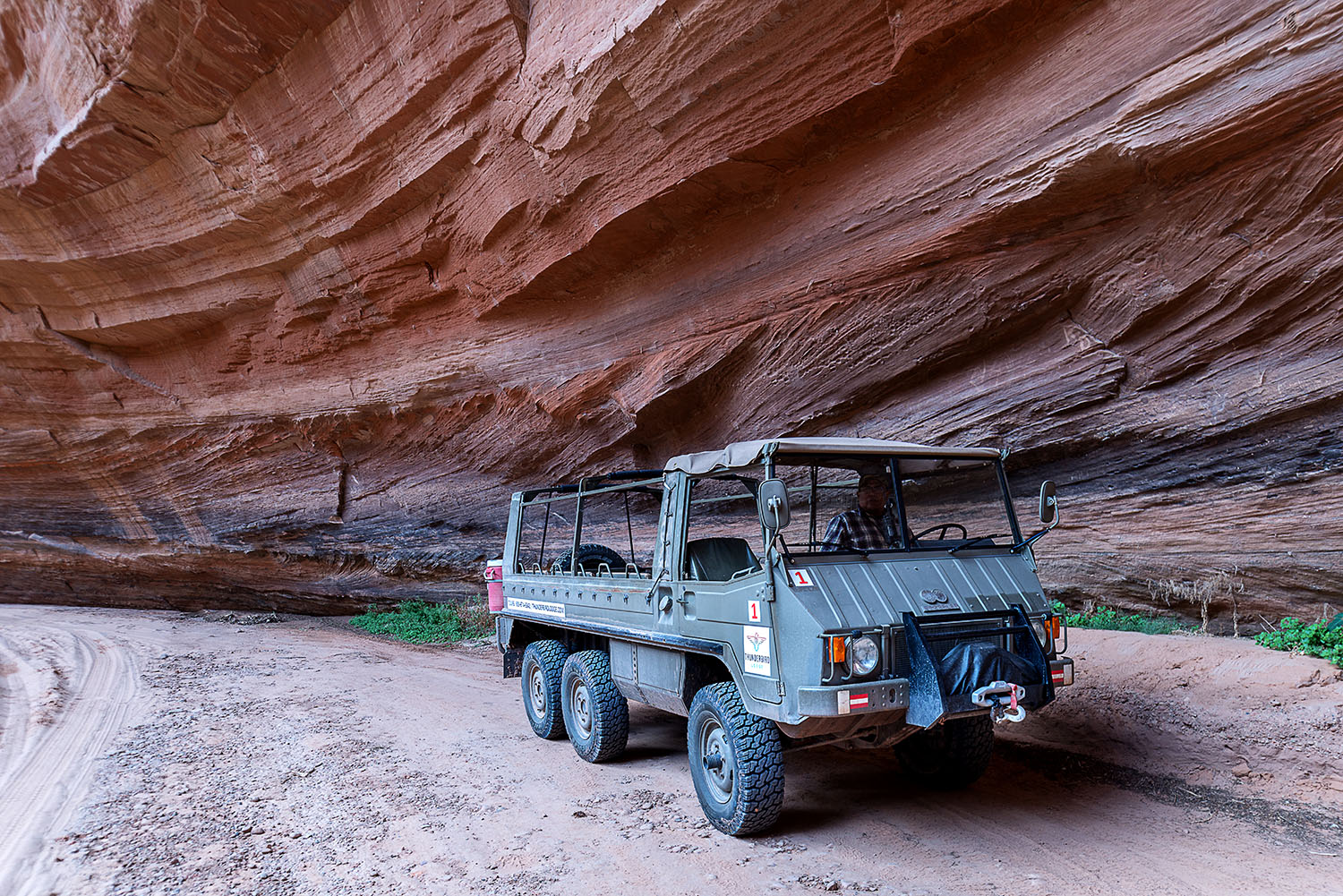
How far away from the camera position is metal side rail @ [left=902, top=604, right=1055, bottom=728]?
145 inches

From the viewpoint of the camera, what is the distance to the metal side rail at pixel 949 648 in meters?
3.68

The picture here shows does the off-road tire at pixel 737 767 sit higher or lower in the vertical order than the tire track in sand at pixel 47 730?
higher

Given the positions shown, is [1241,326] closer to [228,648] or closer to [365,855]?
[365,855]

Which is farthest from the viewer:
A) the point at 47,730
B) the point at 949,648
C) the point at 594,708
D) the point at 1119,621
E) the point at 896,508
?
the point at 1119,621

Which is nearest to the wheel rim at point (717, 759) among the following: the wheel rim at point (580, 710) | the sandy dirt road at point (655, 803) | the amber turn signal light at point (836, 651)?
the sandy dirt road at point (655, 803)

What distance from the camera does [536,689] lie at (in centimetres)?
675

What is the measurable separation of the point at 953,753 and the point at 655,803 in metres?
1.90

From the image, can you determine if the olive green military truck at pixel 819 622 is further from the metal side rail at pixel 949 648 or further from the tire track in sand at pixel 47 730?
the tire track in sand at pixel 47 730

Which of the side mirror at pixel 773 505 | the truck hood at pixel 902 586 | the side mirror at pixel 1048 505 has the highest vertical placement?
the side mirror at pixel 1048 505

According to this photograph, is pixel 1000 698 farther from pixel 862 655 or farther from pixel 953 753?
pixel 953 753

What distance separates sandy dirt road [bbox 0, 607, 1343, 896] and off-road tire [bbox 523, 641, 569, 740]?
15 cm

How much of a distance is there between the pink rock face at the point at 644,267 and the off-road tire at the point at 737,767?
4.89m

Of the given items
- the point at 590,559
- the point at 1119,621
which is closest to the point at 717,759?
the point at 590,559

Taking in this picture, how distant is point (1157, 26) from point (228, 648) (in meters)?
13.4
